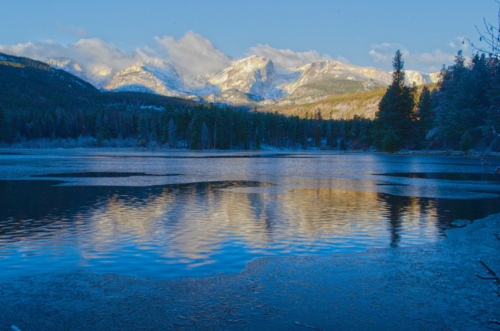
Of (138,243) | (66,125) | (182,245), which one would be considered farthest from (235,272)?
(66,125)

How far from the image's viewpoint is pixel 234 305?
8828mm

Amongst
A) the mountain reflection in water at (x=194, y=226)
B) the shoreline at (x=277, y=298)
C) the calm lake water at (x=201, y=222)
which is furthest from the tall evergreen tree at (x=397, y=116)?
the shoreline at (x=277, y=298)

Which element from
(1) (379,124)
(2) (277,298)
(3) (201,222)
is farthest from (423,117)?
(2) (277,298)

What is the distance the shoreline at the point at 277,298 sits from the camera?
26.2 feet

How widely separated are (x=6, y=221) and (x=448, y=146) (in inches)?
4381

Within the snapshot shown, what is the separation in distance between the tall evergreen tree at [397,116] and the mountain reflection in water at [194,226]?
10169 cm

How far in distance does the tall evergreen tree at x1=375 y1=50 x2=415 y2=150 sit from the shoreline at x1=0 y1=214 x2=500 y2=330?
383ft

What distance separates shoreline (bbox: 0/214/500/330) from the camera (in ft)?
26.2

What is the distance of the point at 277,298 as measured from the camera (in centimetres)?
921

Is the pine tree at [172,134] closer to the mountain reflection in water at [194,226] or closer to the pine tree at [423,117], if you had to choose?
the pine tree at [423,117]

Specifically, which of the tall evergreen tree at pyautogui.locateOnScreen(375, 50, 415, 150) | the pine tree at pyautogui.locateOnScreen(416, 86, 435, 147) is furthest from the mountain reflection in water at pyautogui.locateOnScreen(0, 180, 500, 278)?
the pine tree at pyautogui.locateOnScreen(416, 86, 435, 147)

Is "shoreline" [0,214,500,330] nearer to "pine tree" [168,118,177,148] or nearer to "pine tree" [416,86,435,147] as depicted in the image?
"pine tree" [416,86,435,147]

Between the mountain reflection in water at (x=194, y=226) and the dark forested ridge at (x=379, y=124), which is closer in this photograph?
the mountain reflection in water at (x=194, y=226)

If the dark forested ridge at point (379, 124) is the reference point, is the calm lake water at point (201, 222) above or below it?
below
